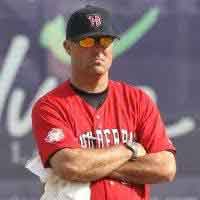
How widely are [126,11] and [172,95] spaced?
2.13 ft

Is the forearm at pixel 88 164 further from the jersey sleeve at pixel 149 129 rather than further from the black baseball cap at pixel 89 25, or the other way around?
the black baseball cap at pixel 89 25

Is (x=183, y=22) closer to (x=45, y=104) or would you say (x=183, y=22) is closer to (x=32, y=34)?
(x=32, y=34)

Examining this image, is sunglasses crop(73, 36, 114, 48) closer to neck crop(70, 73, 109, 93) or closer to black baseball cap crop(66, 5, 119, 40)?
black baseball cap crop(66, 5, 119, 40)

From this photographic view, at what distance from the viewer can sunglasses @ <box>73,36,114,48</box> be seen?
11.0 feet

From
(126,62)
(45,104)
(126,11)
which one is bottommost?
(45,104)

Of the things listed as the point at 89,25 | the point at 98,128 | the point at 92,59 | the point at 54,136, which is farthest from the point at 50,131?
the point at 89,25

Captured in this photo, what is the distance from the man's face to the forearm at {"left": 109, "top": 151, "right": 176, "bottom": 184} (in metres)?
0.40

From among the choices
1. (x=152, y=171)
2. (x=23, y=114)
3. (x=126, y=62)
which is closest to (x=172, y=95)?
(x=126, y=62)

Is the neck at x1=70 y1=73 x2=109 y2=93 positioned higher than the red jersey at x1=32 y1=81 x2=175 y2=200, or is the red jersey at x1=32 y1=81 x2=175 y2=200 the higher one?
the neck at x1=70 y1=73 x2=109 y2=93

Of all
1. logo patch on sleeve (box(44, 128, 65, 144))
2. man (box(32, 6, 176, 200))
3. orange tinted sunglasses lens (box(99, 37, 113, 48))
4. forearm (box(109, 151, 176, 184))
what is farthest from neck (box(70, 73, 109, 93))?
forearm (box(109, 151, 176, 184))

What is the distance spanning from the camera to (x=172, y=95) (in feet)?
18.3

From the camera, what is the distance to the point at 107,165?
326cm

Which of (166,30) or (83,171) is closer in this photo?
(83,171)

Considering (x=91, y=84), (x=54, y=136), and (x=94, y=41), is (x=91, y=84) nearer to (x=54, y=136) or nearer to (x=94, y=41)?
(x=94, y=41)
